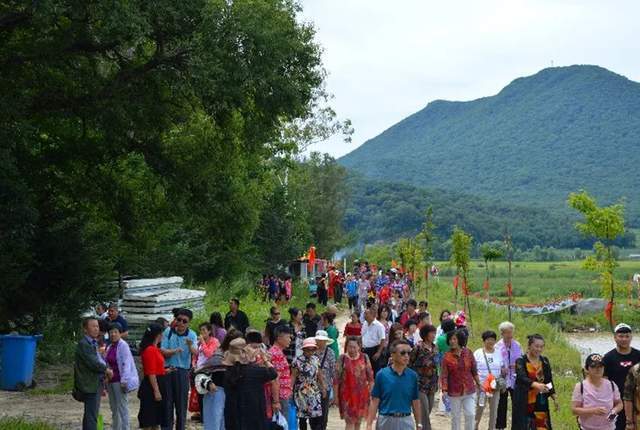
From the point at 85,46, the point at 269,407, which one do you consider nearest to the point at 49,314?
the point at 85,46

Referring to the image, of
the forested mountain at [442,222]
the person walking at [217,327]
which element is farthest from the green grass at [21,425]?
the forested mountain at [442,222]

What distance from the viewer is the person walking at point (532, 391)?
36.2 ft

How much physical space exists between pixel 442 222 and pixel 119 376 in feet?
544

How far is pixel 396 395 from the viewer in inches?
371

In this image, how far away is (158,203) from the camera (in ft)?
65.9

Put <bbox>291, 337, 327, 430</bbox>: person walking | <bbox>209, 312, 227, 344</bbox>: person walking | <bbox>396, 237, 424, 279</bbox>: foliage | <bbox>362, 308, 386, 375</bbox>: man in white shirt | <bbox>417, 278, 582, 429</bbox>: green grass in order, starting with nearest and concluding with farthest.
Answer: <bbox>291, 337, 327, 430</bbox>: person walking → <bbox>209, 312, 227, 344</bbox>: person walking → <bbox>362, 308, 386, 375</bbox>: man in white shirt → <bbox>417, 278, 582, 429</bbox>: green grass → <bbox>396, 237, 424, 279</bbox>: foliage

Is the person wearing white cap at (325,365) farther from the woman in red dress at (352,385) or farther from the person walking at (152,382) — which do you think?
the person walking at (152,382)

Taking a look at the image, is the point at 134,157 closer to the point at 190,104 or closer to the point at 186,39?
the point at 190,104

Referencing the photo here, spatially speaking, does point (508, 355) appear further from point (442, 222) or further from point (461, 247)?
point (442, 222)

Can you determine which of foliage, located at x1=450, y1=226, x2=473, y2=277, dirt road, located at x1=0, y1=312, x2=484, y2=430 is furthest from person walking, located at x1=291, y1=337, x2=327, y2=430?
foliage, located at x1=450, y1=226, x2=473, y2=277

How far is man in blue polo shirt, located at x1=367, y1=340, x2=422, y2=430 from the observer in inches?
371

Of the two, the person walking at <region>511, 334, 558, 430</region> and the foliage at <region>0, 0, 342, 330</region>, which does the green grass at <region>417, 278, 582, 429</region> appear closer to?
the person walking at <region>511, 334, 558, 430</region>

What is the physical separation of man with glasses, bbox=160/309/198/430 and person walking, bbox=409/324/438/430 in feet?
9.42

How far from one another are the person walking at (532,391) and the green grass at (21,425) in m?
5.91
